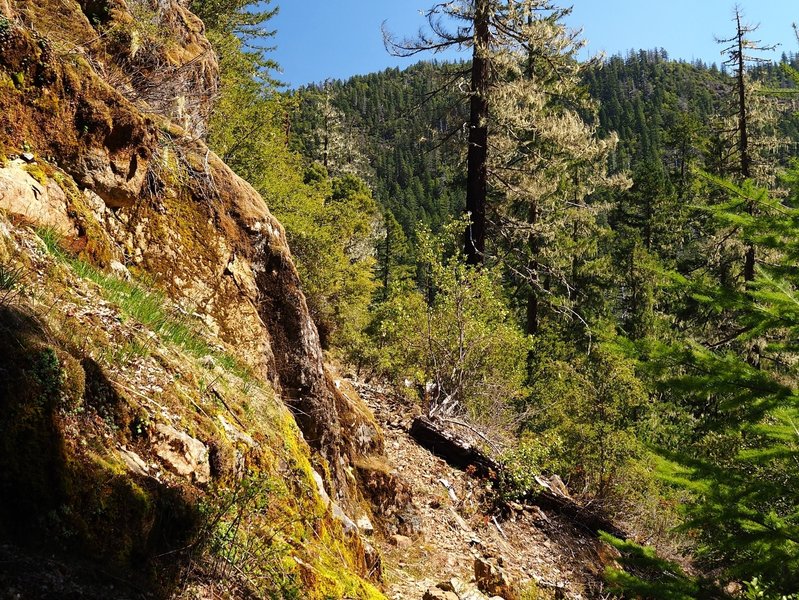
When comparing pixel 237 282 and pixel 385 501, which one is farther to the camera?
pixel 385 501

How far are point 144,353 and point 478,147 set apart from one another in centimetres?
1034

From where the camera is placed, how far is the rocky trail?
605cm

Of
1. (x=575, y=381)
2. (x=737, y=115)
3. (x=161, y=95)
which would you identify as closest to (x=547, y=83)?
(x=737, y=115)

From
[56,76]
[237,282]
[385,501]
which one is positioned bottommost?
[385,501]

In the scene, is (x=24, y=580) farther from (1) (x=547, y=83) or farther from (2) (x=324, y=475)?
(1) (x=547, y=83)

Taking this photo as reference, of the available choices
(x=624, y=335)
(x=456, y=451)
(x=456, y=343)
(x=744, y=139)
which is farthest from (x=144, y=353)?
(x=744, y=139)

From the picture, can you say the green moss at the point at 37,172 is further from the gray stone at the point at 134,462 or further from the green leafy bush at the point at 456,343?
the green leafy bush at the point at 456,343

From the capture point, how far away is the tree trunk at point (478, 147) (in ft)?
39.0

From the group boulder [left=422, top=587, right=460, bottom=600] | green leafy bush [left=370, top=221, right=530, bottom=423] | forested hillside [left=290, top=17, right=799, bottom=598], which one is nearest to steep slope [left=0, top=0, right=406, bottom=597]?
boulder [left=422, top=587, right=460, bottom=600]

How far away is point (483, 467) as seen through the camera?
8625mm

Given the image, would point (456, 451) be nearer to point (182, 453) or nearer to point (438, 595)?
point (438, 595)

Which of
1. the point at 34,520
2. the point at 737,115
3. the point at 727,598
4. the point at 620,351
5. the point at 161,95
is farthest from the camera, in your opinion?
the point at 737,115

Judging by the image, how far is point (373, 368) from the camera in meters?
14.1

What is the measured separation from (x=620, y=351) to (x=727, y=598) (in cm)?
185
